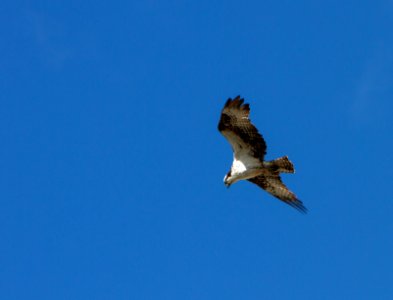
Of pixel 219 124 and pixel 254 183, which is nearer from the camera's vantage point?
pixel 219 124

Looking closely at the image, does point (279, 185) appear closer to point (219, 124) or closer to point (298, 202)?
point (298, 202)

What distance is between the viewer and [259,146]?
71.6ft

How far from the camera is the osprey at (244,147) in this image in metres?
21.3

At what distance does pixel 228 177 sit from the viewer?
2236 cm

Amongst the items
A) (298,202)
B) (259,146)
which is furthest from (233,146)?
(298,202)

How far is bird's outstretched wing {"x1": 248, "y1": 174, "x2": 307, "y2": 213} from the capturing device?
75.3 feet

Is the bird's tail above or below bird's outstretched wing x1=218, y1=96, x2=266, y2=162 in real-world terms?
below

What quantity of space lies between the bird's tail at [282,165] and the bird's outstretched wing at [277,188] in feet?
2.68

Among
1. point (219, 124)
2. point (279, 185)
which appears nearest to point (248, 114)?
point (219, 124)

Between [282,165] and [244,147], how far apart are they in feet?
3.24

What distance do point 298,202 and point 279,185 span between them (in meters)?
0.64

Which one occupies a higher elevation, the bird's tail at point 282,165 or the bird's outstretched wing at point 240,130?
the bird's outstretched wing at point 240,130

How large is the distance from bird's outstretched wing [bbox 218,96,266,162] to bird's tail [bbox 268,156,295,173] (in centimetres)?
30

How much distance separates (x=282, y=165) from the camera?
71.9ft
